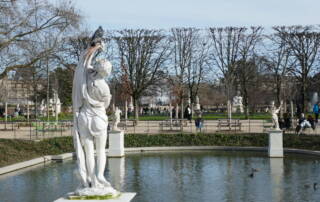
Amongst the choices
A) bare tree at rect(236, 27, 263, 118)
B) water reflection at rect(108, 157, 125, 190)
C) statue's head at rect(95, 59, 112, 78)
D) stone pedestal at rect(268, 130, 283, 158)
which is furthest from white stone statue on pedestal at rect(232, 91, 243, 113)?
statue's head at rect(95, 59, 112, 78)

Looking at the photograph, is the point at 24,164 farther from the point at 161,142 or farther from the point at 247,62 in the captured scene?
the point at 247,62

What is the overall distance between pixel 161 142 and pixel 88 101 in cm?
1858

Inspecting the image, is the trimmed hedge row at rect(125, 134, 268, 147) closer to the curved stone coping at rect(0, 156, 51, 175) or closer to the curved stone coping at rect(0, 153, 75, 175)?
the curved stone coping at rect(0, 153, 75, 175)

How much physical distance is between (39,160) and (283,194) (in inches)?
460

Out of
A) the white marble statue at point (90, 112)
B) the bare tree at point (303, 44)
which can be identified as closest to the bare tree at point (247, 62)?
the bare tree at point (303, 44)

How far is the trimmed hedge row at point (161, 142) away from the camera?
23016mm

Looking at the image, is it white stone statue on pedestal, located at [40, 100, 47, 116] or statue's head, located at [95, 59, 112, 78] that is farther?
white stone statue on pedestal, located at [40, 100, 47, 116]

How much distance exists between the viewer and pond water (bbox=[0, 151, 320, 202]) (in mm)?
13031

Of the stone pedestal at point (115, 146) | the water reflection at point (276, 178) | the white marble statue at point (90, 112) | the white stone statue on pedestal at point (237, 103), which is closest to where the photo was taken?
the white marble statue at point (90, 112)

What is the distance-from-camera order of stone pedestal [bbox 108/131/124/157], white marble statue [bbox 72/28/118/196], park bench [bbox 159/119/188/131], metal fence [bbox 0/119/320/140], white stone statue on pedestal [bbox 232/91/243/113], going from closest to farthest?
white marble statue [bbox 72/28/118/196], stone pedestal [bbox 108/131/124/157], metal fence [bbox 0/119/320/140], park bench [bbox 159/119/188/131], white stone statue on pedestal [bbox 232/91/243/113]

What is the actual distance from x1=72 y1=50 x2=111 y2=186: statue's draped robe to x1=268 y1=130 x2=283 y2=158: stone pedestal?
569 inches

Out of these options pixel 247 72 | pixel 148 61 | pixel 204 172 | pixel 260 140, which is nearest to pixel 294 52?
pixel 247 72

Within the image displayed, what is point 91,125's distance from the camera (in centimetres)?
890

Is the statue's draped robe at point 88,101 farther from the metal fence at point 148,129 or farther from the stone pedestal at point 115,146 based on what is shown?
the metal fence at point 148,129
